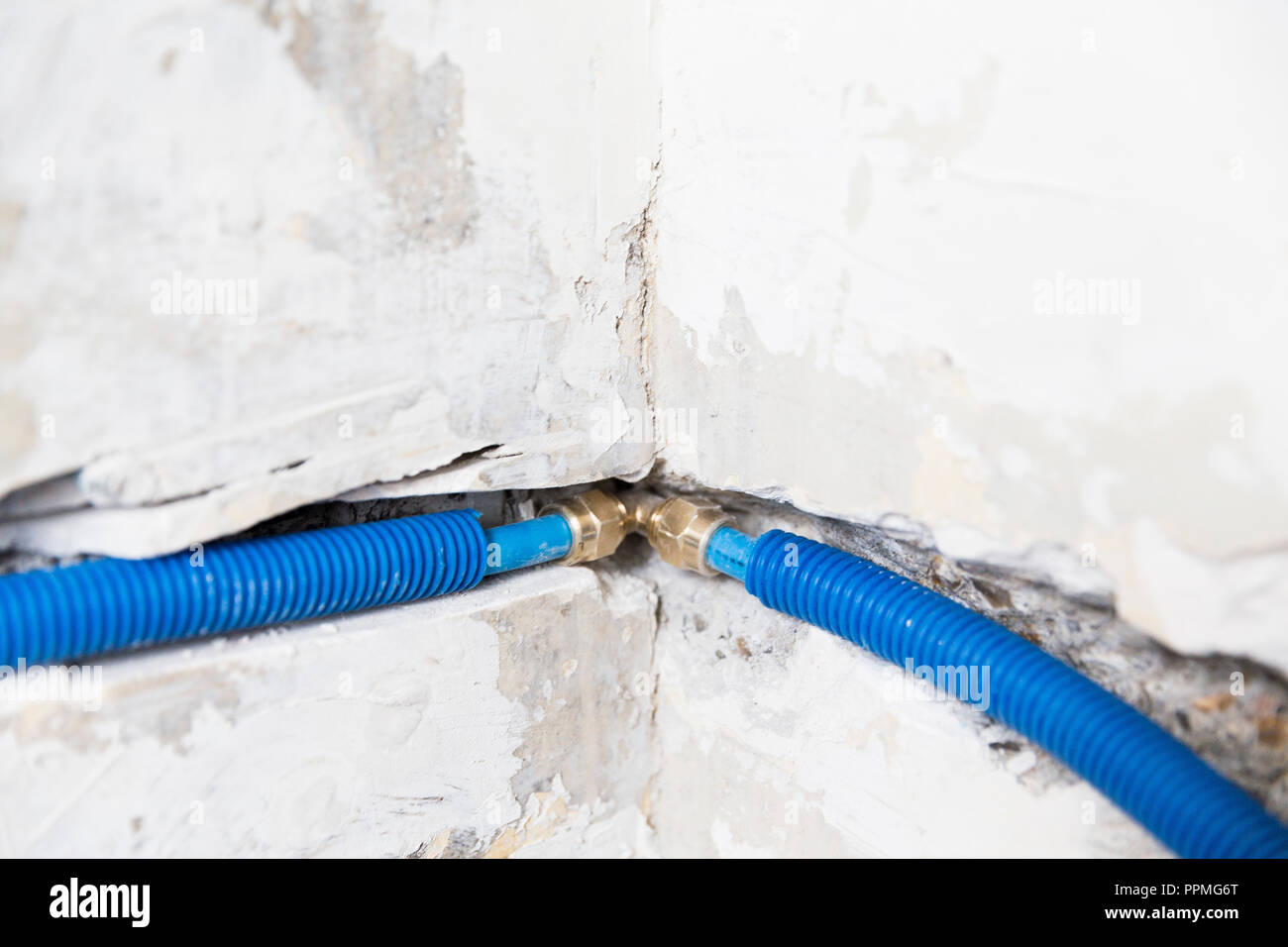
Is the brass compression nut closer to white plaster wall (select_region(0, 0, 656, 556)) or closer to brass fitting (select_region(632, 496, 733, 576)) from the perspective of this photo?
→ brass fitting (select_region(632, 496, 733, 576))

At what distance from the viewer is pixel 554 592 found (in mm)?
1090

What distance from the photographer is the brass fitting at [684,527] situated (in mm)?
1152

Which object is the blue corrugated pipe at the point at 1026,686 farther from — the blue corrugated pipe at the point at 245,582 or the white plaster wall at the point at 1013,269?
the blue corrugated pipe at the point at 245,582

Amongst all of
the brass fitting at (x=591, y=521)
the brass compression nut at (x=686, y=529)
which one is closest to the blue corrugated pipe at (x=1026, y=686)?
the brass compression nut at (x=686, y=529)

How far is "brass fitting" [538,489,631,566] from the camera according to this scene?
3.74ft

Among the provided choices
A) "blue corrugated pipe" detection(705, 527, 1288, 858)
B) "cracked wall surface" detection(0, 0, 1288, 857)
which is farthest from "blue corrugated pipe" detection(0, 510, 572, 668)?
"blue corrugated pipe" detection(705, 527, 1288, 858)

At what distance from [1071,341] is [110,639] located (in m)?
0.79

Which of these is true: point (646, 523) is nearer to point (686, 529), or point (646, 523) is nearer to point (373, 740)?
point (686, 529)

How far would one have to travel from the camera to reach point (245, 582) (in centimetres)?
89

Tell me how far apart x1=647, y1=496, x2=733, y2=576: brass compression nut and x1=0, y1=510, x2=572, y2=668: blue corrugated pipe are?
17 cm

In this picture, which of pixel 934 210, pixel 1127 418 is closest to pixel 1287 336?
pixel 1127 418

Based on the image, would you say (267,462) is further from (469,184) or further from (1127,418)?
(1127,418)

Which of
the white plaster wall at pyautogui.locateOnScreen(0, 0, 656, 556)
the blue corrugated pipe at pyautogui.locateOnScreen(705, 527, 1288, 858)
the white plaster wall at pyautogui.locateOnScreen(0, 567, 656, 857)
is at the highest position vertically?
the white plaster wall at pyautogui.locateOnScreen(0, 0, 656, 556)

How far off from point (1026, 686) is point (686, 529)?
1.36ft
